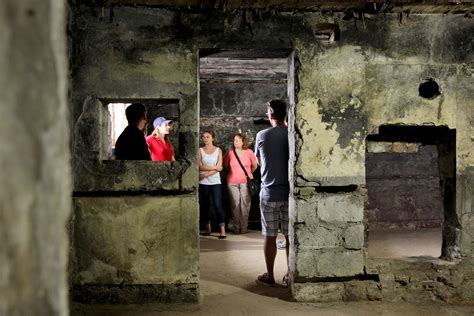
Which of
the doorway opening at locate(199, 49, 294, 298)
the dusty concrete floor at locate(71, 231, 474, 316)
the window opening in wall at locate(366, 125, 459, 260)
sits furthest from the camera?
the window opening in wall at locate(366, 125, 459, 260)

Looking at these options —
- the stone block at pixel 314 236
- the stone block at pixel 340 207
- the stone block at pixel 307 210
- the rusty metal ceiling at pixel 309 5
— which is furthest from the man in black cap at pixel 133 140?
the stone block at pixel 340 207

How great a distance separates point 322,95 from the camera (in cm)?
379

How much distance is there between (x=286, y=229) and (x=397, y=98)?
5.20 feet

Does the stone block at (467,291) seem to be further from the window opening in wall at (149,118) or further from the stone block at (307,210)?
the window opening in wall at (149,118)

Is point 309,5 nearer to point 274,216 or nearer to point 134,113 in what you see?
point 134,113

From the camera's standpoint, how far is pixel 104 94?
12.0ft

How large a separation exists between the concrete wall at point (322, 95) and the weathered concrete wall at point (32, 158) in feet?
8.97

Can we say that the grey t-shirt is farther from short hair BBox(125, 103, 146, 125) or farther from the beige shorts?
short hair BBox(125, 103, 146, 125)

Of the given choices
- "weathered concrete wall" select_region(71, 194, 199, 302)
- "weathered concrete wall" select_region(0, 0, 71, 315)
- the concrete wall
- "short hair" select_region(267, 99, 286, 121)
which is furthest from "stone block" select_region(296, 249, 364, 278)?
"weathered concrete wall" select_region(0, 0, 71, 315)

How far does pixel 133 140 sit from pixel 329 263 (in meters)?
2.07

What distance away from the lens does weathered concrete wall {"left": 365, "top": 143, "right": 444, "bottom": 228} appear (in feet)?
25.2

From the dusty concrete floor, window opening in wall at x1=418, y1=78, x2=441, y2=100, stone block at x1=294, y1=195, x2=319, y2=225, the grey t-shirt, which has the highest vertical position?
window opening in wall at x1=418, y1=78, x2=441, y2=100

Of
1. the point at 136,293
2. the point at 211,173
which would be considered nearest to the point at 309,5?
the point at 136,293

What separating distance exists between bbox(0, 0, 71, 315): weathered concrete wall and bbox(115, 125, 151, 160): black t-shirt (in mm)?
2890
